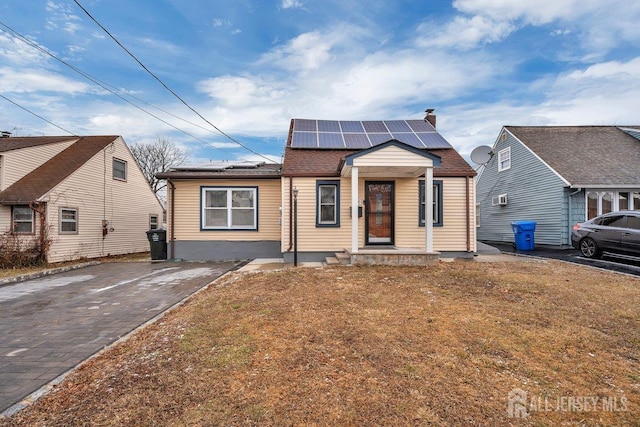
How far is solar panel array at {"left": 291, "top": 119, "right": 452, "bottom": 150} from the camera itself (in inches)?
432

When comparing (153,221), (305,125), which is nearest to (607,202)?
(305,125)

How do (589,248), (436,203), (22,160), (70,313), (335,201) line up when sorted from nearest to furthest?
(70,313) < (589,248) < (335,201) < (436,203) < (22,160)

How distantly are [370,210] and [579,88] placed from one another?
15124 millimetres

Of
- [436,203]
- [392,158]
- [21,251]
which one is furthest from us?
[21,251]

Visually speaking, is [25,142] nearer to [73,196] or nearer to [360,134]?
[73,196]

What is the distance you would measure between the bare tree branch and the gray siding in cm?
2864

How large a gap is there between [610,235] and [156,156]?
114 feet

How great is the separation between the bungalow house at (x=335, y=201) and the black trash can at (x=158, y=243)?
0.50 m

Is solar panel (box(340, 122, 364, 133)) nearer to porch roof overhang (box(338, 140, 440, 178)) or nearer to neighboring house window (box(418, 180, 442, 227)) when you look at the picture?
neighboring house window (box(418, 180, 442, 227))

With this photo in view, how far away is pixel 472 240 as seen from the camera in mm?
9914

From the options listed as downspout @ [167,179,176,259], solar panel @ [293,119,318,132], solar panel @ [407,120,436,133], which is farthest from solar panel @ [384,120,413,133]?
downspout @ [167,179,176,259]

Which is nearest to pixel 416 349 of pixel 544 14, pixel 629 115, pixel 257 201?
pixel 257 201

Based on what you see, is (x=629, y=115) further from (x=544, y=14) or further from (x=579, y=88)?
(x=544, y=14)

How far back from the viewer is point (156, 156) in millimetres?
31344
